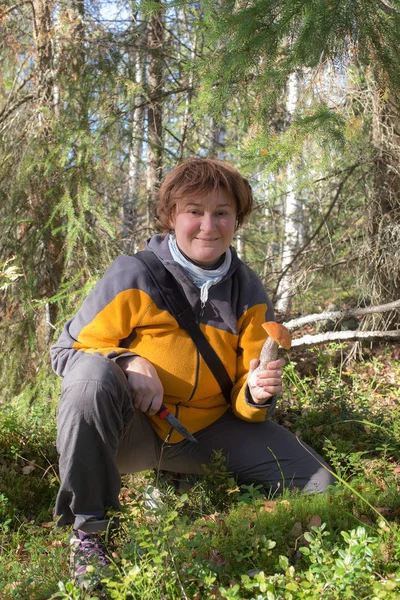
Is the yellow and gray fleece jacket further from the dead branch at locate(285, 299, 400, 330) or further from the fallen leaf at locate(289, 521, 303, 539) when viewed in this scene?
the dead branch at locate(285, 299, 400, 330)

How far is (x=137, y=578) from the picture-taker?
7.14 feet

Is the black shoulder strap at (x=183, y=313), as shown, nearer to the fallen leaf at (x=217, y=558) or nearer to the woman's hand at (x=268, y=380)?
the woman's hand at (x=268, y=380)

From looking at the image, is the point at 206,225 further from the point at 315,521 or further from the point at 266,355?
the point at 315,521

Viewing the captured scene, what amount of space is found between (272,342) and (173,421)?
0.74 m

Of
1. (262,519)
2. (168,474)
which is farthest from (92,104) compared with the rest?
(262,519)

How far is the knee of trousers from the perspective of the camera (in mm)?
2691

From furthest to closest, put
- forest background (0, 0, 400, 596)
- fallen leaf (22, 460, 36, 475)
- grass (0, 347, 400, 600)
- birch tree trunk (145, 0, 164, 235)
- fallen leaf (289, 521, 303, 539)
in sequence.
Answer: birch tree trunk (145, 0, 164, 235) < forest background (0, 0, 400, 596) < fallen leaf (22, 460, 36, 475) < fallen leaf (289, 521, 303, 539) < grass (0, 347, 400, 600)

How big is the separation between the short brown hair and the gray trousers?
44.1 inches

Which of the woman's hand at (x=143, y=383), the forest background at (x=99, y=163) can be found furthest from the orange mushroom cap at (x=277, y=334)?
the forest background at (x=99, y=163)

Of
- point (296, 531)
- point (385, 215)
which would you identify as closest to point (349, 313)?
point (385, 215)

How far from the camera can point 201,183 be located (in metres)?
3.30

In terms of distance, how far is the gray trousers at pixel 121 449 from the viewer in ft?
8.70

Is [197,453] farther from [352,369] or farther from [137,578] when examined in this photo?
[352,369]

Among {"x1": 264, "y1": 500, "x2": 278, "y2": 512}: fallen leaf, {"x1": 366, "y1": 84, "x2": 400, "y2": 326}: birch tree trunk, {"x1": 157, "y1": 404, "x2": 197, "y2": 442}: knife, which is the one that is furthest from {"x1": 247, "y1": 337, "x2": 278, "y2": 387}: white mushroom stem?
{"x1": 366, "y1": 84, "x2": 400, "y2": 326}: birch tree trunk
